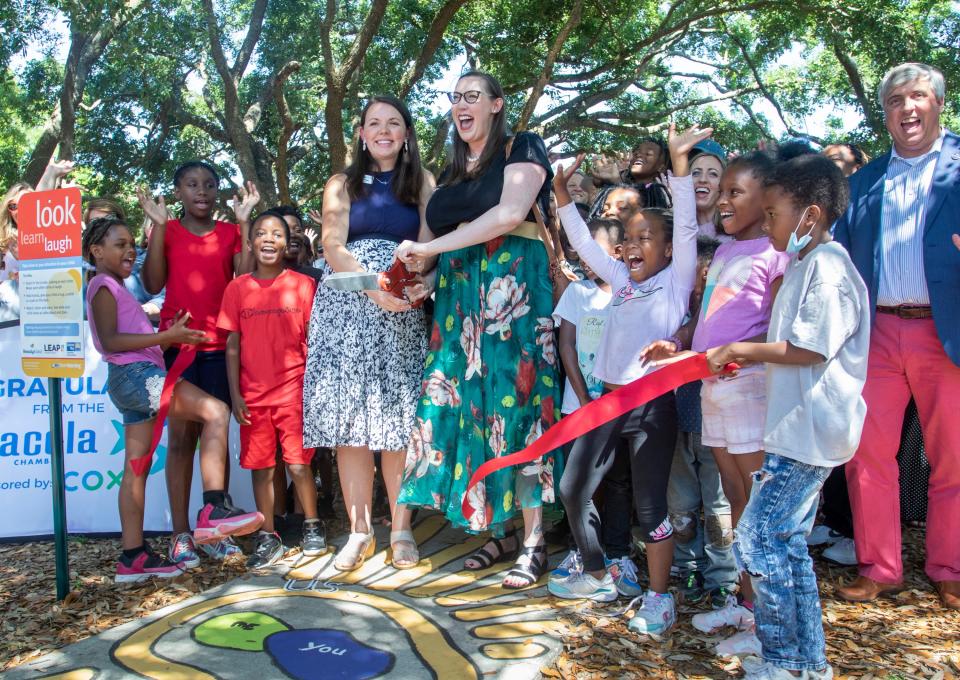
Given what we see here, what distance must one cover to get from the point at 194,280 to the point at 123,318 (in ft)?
1.73

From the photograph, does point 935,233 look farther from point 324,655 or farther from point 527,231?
point 324,655

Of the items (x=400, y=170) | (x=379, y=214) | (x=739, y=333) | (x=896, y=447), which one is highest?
(x=400, y=170)

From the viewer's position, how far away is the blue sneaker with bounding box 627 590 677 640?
3314 mm

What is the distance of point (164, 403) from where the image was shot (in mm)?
4285

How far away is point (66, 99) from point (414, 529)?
382 inches

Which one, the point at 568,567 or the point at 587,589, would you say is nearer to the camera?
the point at 587,589

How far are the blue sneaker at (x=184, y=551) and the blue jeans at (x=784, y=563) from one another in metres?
2.86

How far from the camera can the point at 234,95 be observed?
11.8m

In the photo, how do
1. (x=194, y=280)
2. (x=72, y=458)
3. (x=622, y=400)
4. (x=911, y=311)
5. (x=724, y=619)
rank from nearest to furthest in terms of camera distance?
(x=622, y=400), (x=724, y=619), (x=911, y=311), (x=194, y=280), (x=72, y=458)

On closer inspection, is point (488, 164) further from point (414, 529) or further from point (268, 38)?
point (268, 38)

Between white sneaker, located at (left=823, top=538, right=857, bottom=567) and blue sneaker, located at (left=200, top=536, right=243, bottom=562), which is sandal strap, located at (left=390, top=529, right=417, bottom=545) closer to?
blue sneaker, located at (left=200, top=536, right=243, bottom=562)

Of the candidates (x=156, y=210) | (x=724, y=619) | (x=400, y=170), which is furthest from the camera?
(x=156, y=210)

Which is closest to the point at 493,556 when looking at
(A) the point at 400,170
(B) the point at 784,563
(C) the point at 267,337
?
(C) the point at 267,337

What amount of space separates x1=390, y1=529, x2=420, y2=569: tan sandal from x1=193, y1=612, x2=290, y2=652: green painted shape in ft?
2.67
